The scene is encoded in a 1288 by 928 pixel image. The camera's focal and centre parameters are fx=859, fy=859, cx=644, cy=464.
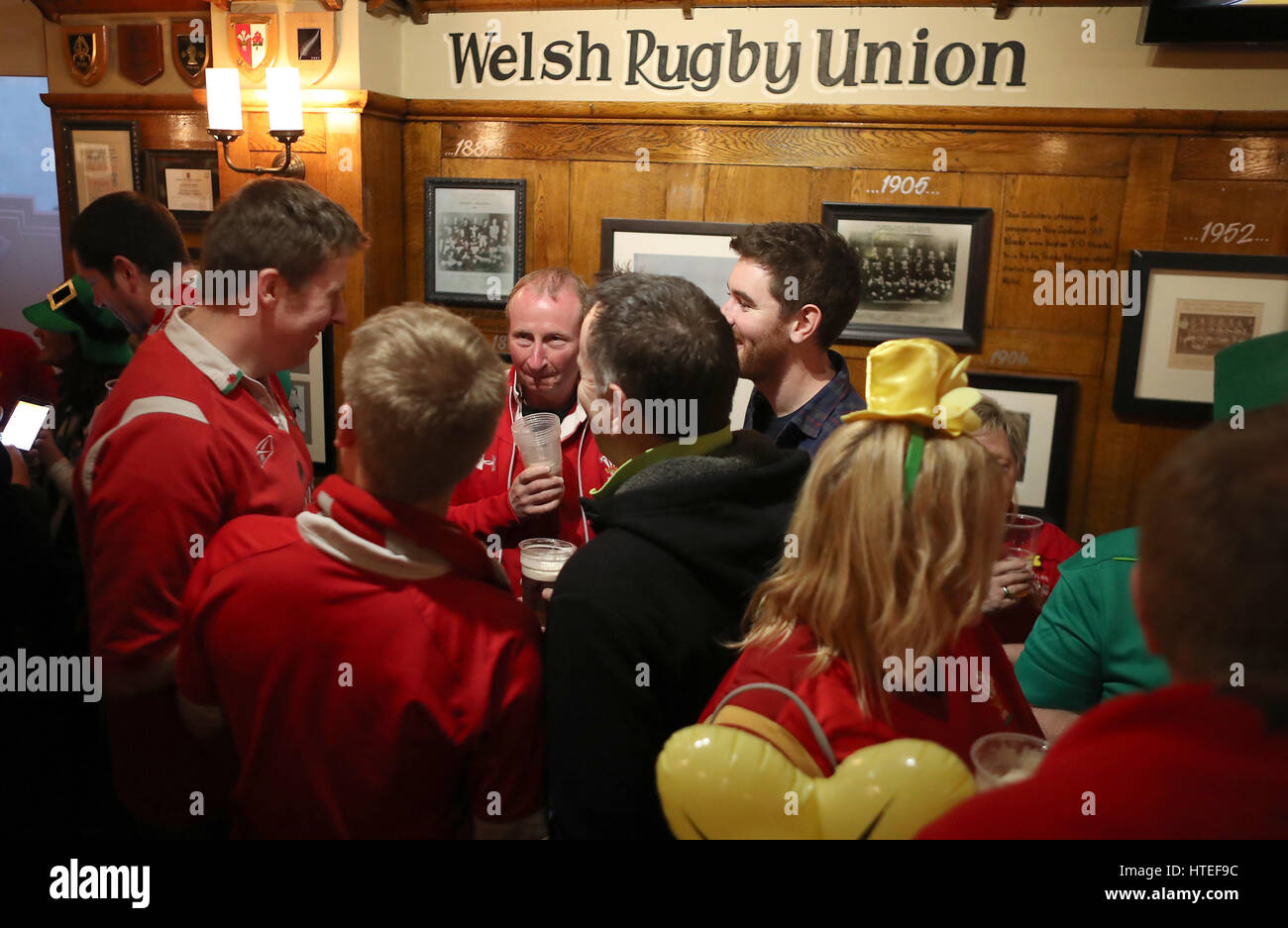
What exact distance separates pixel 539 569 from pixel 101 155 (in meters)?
3.92

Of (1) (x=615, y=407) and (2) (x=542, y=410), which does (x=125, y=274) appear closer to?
(2) (x=542, y=410)

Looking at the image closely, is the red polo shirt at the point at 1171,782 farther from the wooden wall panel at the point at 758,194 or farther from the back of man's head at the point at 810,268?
the wooden wall panel at the point at 758,194

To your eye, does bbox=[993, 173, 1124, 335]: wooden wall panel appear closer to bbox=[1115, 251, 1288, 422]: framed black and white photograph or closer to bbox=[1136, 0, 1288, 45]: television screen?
bbox=[1115, 251, 1288, 422]: framed black and white photograph

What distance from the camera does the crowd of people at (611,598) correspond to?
81cm

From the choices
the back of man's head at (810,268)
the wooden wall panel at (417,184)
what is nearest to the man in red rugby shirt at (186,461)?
the back of man's head at (810,268)

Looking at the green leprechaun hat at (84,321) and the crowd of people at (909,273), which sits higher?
the crowd of people at (909,273)

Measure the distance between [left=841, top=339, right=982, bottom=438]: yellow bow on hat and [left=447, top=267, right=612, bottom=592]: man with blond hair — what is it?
128 cm

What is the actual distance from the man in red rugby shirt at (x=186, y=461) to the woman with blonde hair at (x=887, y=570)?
1098 millimetres

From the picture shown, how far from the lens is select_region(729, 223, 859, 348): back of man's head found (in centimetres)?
257

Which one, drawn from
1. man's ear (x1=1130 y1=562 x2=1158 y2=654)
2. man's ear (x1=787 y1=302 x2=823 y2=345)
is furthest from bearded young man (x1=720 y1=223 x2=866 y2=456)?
man's ear (x1=1130 y1=562 x2=1158 y2=654)

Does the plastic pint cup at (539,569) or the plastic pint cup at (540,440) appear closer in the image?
the plastic pint cup at (539,569)
